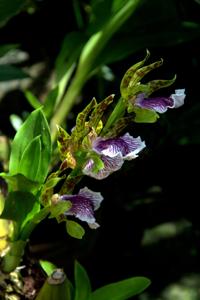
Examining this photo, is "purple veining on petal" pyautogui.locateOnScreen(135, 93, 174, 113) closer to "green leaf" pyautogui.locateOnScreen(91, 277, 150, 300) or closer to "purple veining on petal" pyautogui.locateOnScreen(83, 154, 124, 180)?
"purple veining on petal" pyautogui.locateOnScreen(83, 154, 124, 180)

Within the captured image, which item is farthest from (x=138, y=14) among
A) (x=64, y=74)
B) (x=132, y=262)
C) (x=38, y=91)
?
(x=132, y=262)

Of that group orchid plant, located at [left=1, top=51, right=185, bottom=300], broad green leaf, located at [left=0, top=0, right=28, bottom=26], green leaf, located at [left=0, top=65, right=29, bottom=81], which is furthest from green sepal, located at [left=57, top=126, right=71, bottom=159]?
broad green leaf, located at [left=0, top=0, right=28, bottom=26]

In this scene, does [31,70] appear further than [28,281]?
Yes

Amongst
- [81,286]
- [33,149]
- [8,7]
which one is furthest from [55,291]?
[8,7]

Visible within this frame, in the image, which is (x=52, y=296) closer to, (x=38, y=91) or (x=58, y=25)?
(x=38, y=91)

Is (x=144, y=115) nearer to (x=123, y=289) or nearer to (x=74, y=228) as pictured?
(x=74, y=228)

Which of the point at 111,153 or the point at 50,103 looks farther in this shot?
the point at 50,103
